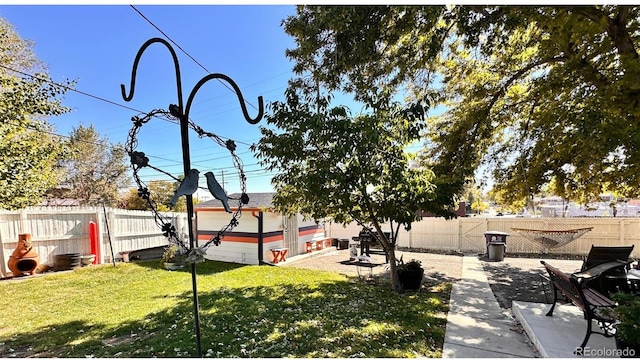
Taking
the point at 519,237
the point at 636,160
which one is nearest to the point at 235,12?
the point at 636,160

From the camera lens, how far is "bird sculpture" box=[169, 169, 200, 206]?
1805 millimetres

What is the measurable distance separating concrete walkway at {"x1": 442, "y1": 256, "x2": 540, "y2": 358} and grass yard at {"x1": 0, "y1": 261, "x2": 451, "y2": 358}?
201mm

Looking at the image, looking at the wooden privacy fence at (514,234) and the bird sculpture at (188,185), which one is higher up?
the bird sculpture at (188,185)

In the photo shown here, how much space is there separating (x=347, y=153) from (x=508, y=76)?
17.5ft

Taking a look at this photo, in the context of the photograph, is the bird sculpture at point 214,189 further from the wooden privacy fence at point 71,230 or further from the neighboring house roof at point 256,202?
the neighboring house roof at point 256,202

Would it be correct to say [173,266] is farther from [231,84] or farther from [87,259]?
[231,84]

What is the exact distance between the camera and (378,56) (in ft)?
17.6

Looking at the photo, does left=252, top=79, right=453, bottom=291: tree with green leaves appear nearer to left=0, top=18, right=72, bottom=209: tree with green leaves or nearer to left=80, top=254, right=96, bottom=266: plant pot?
left=0, top=18, right=72, bottom=209: tree with green leaves

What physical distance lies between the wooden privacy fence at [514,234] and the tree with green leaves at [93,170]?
780 inches

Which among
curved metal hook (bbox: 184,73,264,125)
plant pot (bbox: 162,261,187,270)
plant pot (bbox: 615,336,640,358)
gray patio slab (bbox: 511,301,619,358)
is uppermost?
curved metal hook (bbox: 184,73,264,125)

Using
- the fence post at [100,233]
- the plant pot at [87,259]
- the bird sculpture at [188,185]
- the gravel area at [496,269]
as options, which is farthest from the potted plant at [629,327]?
the fence post at [100,233]

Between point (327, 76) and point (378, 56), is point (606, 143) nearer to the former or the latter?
point (378, 56)

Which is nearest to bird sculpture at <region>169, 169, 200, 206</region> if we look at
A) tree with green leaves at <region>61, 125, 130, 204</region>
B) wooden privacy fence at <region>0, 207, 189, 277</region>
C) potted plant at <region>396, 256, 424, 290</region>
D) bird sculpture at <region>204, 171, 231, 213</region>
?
bird sculpture at <region>204, 171, 231, 213</region>

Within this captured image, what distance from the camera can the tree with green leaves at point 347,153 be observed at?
4.75 metres
